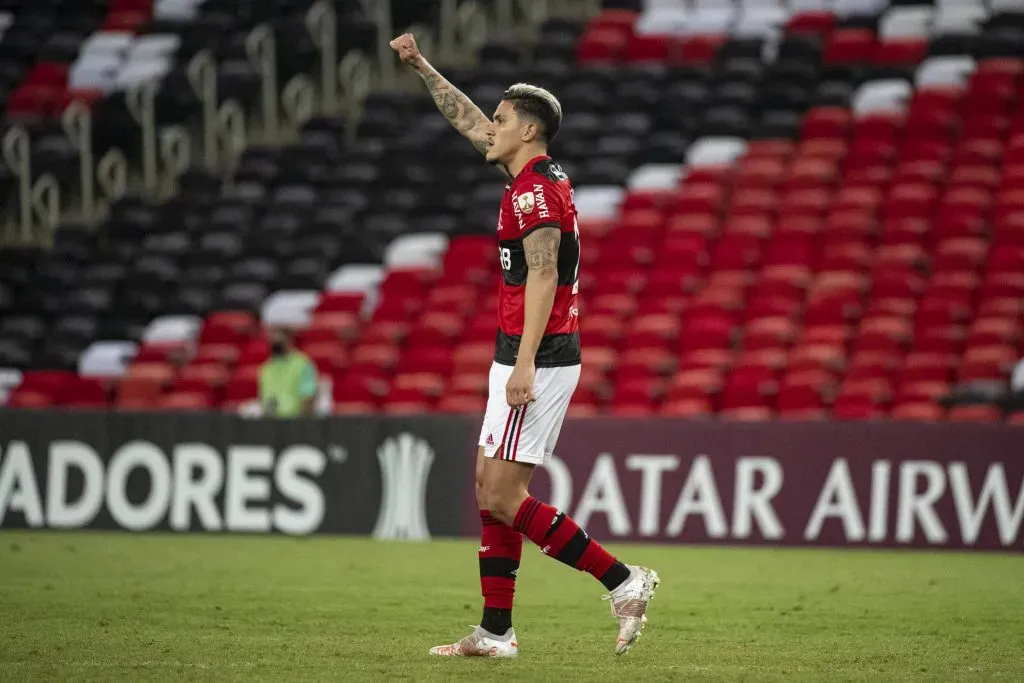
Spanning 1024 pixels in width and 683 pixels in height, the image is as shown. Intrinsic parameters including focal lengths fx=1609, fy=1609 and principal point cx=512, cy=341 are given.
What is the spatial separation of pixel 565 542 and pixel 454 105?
218 centimetres

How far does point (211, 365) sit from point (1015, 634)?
1145cm

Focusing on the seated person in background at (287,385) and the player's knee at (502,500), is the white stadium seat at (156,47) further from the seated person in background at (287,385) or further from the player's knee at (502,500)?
the player's knee at (502,500)

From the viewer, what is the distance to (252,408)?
1411 cm

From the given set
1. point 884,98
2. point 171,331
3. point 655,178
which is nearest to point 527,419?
point 171,331

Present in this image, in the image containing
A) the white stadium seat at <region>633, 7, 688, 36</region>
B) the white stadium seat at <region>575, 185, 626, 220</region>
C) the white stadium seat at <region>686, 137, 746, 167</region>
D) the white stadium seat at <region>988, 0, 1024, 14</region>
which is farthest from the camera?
the white stadium seat at <region>633, 7, 688, 36</region>

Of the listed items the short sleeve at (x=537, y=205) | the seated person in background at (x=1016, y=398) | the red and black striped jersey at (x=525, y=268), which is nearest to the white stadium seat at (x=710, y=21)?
the seated person in background at (x=1016, y=398)

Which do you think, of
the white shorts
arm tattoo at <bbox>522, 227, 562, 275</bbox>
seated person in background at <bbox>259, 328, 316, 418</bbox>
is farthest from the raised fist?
seated person in background at <bbox>259, 328, 316, 418</bbox>

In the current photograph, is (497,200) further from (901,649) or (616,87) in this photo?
(901,649)

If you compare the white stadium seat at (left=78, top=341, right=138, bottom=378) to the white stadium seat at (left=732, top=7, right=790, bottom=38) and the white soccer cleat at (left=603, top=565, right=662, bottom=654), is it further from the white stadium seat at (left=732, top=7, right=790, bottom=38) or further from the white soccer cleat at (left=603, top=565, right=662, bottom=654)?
the white soccer cleat at (left=603, top=565, right=662, bottom=654)

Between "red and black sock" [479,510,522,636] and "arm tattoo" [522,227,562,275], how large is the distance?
108 cm

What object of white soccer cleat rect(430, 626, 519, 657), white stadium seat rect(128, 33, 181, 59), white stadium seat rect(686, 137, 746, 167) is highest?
white stadium seat rect(128, 33, 181, 59)

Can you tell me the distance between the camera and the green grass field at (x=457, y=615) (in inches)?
247

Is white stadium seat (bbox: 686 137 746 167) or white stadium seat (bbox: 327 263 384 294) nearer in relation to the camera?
white stadium seat (bbox: 327 263 384 294)

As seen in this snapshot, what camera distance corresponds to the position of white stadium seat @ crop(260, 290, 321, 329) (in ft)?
59.5
